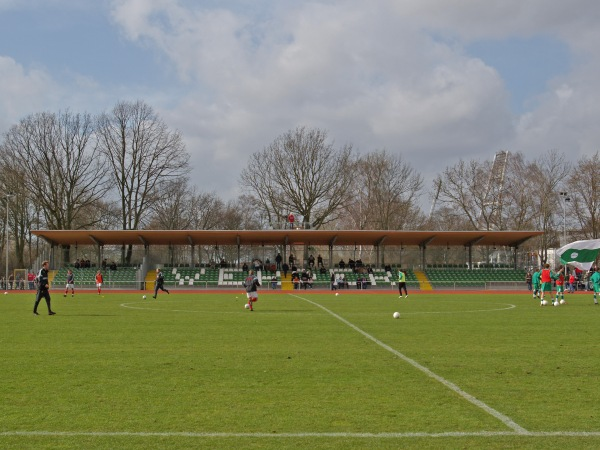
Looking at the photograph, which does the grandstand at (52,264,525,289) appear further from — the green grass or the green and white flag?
the green grass

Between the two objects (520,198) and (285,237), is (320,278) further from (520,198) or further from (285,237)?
(520,198)

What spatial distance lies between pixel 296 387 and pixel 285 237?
2041 inches

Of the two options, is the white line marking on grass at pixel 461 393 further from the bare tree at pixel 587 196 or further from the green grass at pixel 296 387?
the bare tree at pixel 587 196

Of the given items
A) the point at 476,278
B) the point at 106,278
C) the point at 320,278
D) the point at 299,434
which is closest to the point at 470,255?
the point at 476,278

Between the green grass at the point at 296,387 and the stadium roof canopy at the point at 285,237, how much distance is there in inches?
1588

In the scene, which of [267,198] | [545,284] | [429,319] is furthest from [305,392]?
[267,198]

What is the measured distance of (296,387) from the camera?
31.9 ft

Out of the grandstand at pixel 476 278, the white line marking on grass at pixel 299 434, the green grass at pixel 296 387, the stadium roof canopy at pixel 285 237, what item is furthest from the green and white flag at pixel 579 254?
the white line marking on grass at pixel 299 434

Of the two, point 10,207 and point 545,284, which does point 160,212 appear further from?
point 545,284

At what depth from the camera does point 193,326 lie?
19.8m

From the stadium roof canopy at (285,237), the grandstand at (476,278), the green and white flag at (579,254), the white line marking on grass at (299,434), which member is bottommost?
the white line marking on grass at (299,434)

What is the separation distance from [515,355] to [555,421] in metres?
5.67

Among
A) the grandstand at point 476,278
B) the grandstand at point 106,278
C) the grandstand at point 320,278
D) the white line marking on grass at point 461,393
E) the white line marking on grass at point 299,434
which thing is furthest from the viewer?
the grandstand at point 476,278

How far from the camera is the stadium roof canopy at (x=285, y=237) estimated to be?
58375 millimetres
